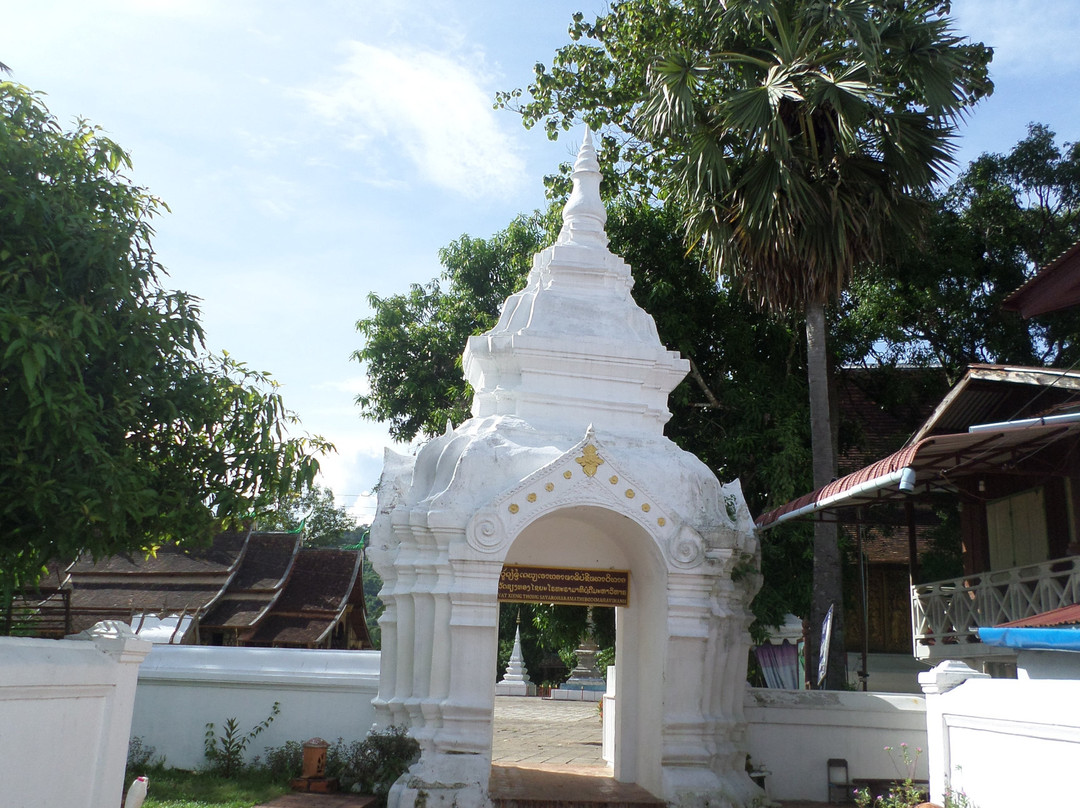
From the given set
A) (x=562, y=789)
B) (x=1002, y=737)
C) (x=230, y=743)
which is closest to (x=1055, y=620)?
(x=1002, y=737)

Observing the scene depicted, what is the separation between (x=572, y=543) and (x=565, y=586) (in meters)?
0.56

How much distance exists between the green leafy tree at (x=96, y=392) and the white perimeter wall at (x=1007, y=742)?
559 centimetres

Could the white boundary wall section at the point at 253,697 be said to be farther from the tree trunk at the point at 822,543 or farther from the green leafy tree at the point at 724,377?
the green leafy tree at the point at 724,377

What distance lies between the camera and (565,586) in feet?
37.0

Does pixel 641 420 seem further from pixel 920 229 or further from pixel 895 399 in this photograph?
pixel 895 399

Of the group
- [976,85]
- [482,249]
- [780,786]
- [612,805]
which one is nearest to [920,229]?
[976,85]

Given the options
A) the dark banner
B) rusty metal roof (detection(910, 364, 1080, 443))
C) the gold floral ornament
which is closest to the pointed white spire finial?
the gold floral ornament

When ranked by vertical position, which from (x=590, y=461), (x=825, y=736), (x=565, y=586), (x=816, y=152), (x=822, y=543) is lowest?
(x=825, y=736)

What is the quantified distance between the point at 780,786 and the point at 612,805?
2.43 meters

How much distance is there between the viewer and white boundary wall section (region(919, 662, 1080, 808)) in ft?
20.0

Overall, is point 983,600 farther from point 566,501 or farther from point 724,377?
point 724,377

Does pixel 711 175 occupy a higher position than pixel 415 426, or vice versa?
pixel 711 175

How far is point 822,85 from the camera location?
13867mm

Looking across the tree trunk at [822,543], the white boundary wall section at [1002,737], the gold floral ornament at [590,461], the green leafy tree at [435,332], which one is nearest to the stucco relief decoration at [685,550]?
the gold floral ornament at [590,461]
